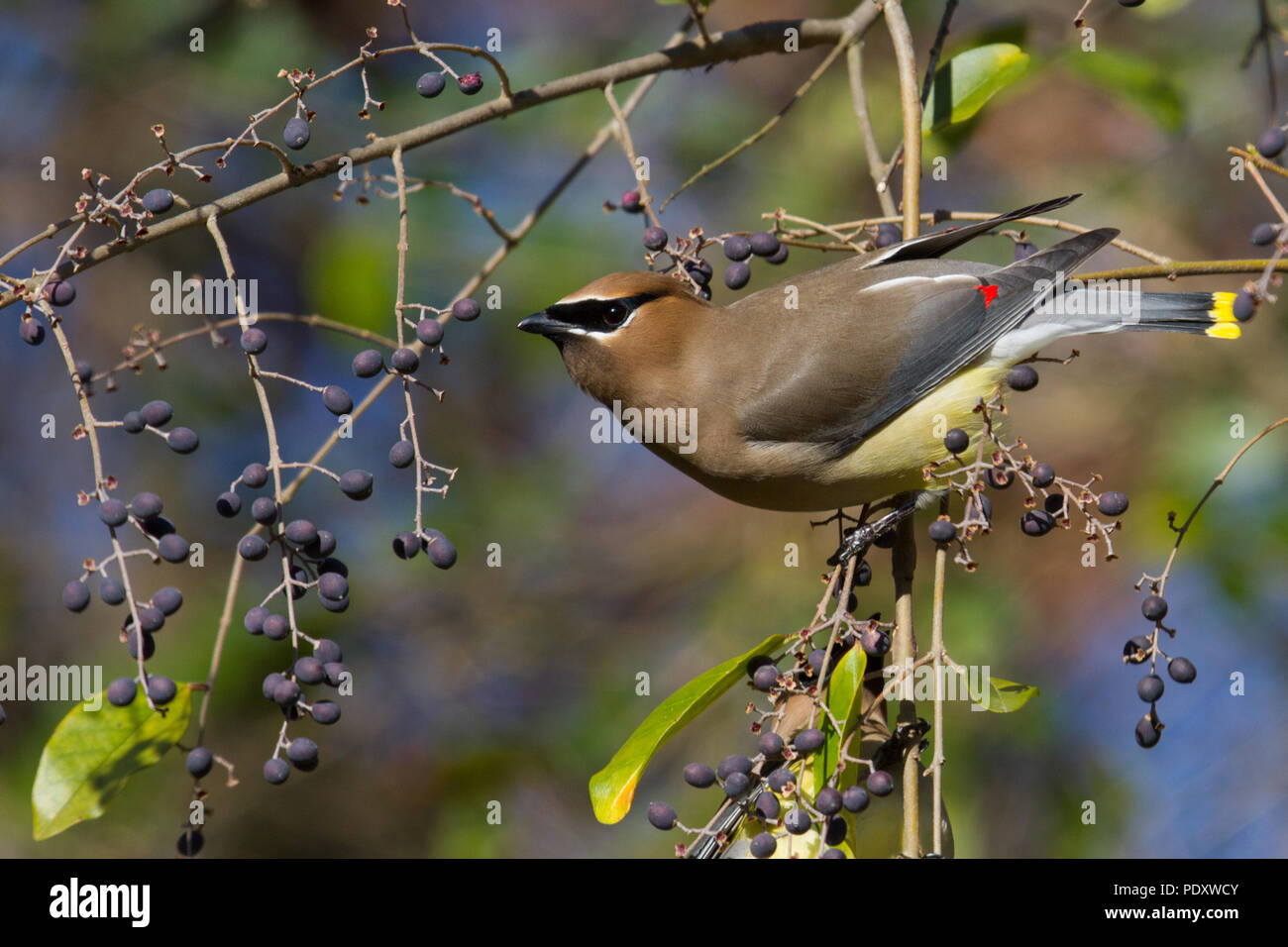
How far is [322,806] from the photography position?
532cm

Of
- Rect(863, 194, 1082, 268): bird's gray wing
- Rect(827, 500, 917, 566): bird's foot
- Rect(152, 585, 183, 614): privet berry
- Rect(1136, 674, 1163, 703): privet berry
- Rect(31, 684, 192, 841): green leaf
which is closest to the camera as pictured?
Rect(152, 585, 183, 614): privet berry

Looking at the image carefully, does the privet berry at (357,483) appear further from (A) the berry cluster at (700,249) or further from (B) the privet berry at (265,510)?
(A) the berry cluster at (700,249)

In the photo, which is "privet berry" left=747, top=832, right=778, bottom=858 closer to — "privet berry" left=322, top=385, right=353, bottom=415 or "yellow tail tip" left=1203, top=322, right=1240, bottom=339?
"privet berry" left=322, top=385, right=353, bottom=415

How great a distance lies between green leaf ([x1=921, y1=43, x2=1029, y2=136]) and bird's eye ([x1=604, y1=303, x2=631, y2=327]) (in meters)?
0.76

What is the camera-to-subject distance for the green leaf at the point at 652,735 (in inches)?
89.0

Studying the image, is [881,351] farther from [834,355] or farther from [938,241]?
[938,241]

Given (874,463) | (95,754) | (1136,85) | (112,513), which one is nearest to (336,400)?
(112,513)

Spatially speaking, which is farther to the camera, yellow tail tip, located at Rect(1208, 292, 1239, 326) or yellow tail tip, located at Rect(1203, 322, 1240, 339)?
yellow tail tip, located at Rect(1208, 292, 1239, 326)

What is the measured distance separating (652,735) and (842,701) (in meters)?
0.34

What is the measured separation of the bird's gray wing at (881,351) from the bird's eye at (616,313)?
341 millimetres

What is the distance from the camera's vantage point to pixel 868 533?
254 centimetres

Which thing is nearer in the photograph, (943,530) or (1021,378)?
(943,530)

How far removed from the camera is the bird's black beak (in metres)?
2.90

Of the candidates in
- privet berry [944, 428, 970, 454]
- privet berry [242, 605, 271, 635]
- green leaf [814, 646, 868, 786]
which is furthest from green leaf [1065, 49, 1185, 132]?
privet berry [242, 605, 271, 635]
